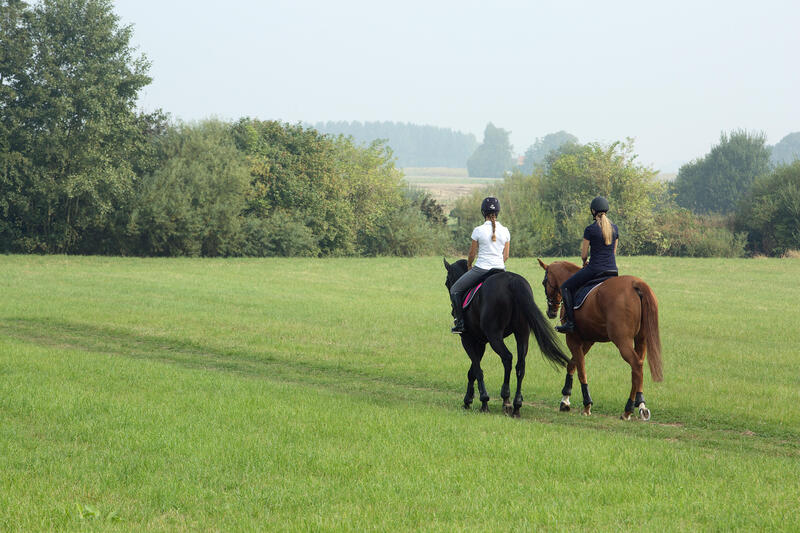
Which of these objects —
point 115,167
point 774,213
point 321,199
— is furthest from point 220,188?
point 774,213

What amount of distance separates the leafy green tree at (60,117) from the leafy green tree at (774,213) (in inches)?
2148

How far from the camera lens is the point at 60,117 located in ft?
151

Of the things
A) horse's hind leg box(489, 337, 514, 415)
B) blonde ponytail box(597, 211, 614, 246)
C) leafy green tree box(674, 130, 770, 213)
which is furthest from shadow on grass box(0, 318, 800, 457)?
leafy green tree box(674, 130, 770, 213)

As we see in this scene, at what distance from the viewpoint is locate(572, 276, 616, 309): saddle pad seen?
12.0m

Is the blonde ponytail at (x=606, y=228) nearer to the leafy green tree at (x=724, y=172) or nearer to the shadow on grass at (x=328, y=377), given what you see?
the shadow on grass at (x=328, y=377)

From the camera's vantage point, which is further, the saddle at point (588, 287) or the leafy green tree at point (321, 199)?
the leafy green tree at point (321, 199)

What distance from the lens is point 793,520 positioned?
6367 millimetres

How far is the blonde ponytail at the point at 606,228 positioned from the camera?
11656 mm

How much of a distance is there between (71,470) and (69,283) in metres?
27.6

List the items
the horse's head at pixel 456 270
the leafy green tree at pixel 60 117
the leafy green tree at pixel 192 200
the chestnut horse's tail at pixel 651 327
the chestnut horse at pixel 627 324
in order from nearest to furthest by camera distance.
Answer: the chestnut horse's tail at pixel 651 327, the chestnut horse at pixel 627 324, the horse's head at pixel 456 270, the leafy green tree at pixel 60 117, the leafy green tree at pixel 192 200

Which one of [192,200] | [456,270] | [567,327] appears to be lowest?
[567,327]

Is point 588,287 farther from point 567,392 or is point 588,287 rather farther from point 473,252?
point 473,252

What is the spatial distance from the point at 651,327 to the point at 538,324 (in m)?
1.73

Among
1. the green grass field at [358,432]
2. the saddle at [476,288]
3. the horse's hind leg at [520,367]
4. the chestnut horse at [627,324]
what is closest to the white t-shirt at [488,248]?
the saddle at [476,288]
